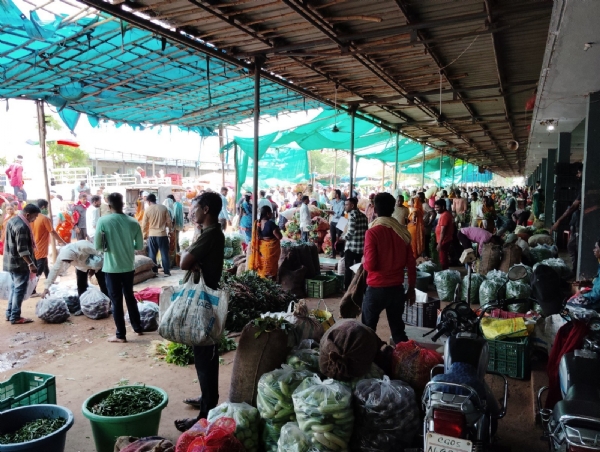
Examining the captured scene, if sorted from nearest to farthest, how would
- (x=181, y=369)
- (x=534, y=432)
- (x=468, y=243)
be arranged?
(x=534, y=432) → (x=181, y=369) → (x=468, y=243)

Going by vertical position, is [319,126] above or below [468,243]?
above

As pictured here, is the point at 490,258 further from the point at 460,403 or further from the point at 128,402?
the point at 128,402

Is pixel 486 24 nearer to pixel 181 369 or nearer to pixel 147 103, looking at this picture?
pixel 181 369

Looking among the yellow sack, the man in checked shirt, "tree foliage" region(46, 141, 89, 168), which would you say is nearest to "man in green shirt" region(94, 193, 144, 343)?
the man in checked shirt

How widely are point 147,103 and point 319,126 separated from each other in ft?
14.1

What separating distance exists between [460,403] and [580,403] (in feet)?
2.20

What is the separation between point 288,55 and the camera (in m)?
7.17

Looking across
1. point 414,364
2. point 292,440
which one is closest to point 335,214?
point 414,364

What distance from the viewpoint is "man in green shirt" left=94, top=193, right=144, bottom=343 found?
5660 millimetres

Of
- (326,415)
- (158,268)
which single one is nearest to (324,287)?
(158,268)

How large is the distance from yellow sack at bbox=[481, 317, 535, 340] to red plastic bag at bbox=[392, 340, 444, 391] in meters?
1.63

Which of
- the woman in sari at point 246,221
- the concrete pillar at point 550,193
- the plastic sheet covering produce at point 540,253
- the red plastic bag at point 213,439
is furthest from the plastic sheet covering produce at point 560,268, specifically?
the concrete pillar at point 550,193

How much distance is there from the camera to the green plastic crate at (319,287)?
8359 millimetres

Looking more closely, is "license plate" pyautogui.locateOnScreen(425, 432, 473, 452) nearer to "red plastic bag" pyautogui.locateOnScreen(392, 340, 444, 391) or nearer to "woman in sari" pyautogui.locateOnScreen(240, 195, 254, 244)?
"red plastic bag" pyautogui.locateOnScreen(392, 340, 444, 391)
